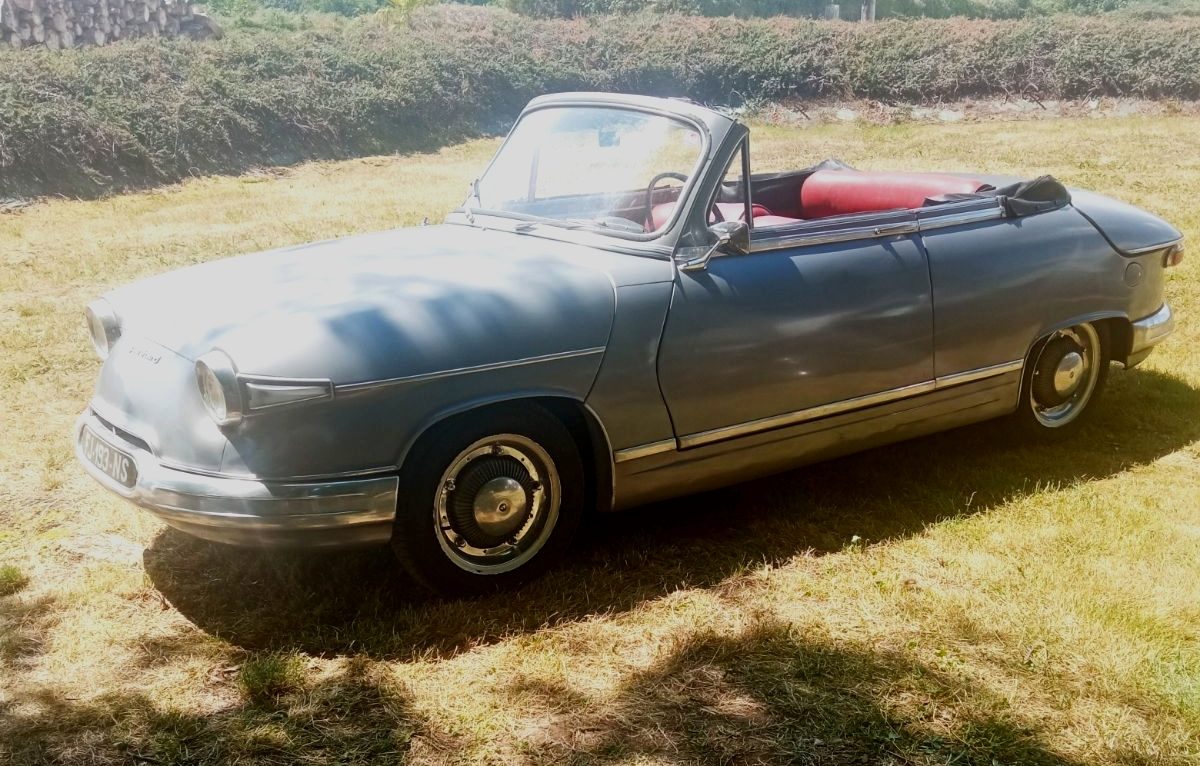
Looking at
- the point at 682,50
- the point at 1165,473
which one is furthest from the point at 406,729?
the point at 682,50

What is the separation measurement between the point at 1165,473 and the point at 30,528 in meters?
4.50

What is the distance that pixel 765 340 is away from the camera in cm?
367

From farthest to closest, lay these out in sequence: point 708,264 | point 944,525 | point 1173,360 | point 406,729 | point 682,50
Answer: point 682,50
point 1173,360
point 944,525
point 708,264
point 406,729

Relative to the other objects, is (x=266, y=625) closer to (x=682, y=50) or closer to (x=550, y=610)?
(x=550, y=610)

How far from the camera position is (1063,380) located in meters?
4.73

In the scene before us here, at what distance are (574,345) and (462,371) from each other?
389 mm

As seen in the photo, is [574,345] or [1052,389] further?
[1052,389]

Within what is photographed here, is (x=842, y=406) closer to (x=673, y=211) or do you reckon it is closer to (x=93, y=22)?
(x=673, y=211)

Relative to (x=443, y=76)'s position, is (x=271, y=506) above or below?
below

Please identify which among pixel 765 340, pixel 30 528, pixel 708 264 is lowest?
pixel 30 528

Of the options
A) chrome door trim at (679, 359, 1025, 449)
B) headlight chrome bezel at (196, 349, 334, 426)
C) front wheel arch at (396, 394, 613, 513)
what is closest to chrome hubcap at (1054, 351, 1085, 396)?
chrome door trim at (679, 359, 1025, 449)

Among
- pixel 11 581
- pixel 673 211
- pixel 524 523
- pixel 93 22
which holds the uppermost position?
pixel 93 22

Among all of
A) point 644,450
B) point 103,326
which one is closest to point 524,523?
point 644,450

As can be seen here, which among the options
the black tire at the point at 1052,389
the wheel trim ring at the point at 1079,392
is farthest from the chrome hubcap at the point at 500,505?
the wheel trim ring at the point at 1079,392
